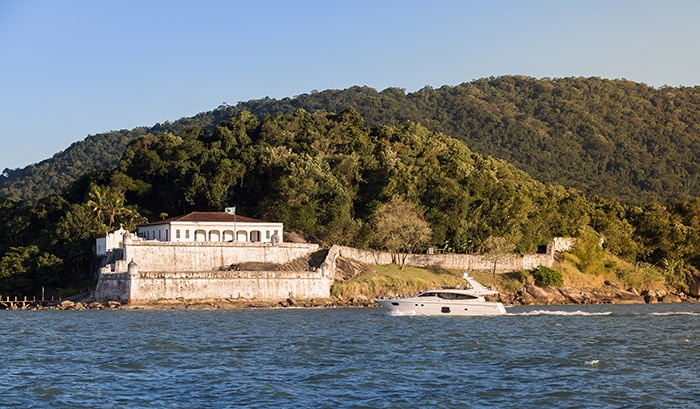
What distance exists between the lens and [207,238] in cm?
8894

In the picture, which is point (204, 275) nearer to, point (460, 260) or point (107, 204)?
point (107, 204)

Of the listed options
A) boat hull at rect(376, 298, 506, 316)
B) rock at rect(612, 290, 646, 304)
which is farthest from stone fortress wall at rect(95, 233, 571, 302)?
rock at rect(612, 290, 646, 304)

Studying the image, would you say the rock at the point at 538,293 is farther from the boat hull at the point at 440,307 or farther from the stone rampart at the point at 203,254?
the boat hull at the point at 440,307

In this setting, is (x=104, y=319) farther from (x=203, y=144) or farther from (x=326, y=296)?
(x=203, y=144)

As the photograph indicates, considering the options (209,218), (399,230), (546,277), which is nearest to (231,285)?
(209,218)

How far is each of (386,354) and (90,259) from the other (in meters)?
53.5

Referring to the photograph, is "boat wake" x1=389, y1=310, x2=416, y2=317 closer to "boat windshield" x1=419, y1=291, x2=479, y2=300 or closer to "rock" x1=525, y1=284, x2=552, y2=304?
"boat windshield" x1=419, y1=291, x2=479, y2=300

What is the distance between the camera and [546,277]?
9750 centimetres

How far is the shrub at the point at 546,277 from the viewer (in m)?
97.5

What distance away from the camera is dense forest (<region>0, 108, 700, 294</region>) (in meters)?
93.2

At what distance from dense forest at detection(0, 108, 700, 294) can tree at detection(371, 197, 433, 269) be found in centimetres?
21

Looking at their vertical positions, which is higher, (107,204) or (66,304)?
(107,204)

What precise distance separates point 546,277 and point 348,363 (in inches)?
2457

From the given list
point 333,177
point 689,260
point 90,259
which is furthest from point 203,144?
point 689,260
